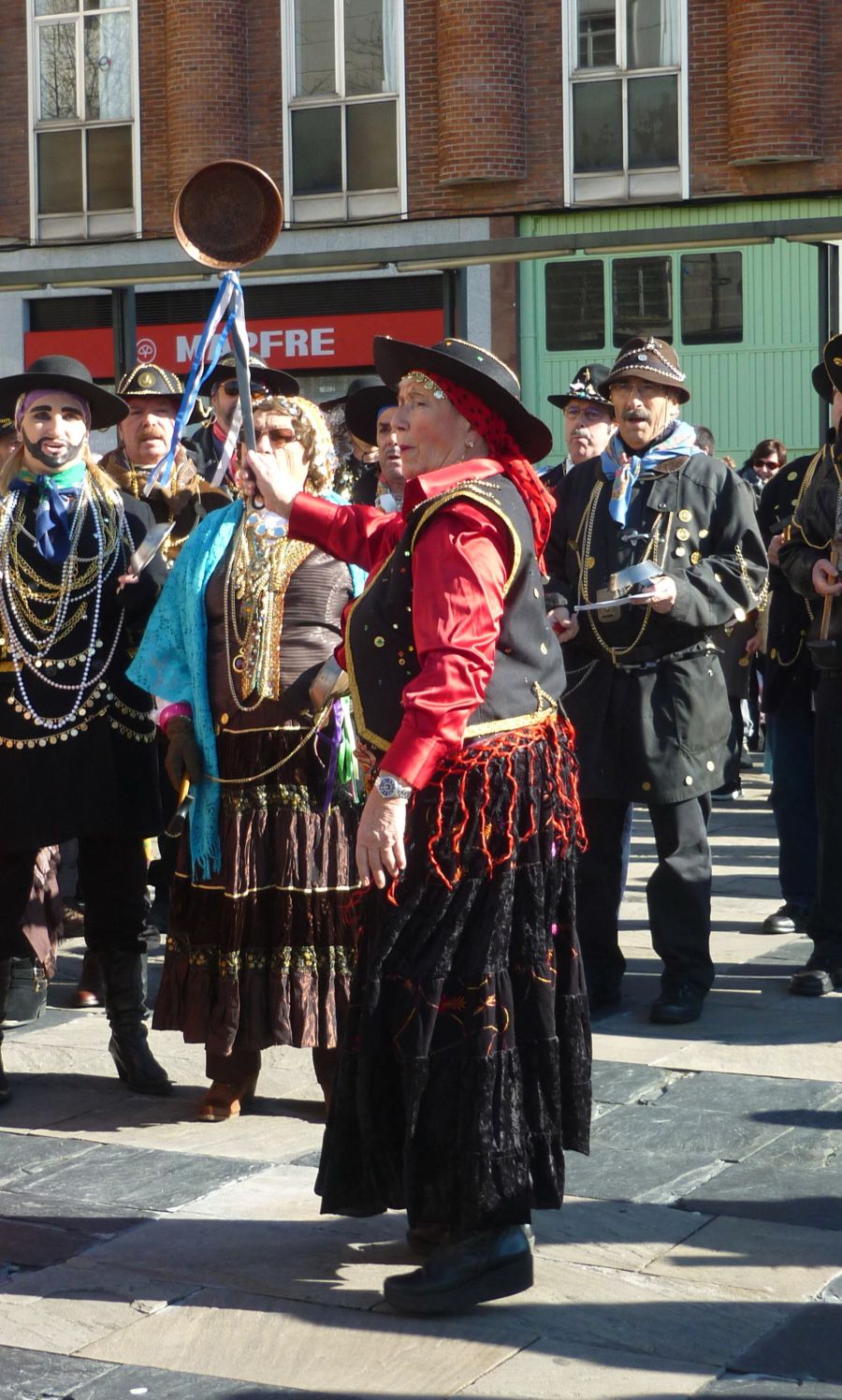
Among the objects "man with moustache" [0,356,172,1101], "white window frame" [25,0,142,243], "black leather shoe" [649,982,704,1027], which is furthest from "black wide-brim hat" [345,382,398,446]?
"white window frame" [25,0,142,243]

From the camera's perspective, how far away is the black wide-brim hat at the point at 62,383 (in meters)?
5.57

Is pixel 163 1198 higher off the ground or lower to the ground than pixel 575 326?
lower

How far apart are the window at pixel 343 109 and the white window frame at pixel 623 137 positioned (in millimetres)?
2073

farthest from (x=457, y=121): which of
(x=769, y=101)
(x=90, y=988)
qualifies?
(x=90, y=988)

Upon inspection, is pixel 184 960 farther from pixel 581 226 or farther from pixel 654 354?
pixel 581 226

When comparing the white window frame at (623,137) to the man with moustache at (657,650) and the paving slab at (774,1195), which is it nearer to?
the man with moustache at (657,650)

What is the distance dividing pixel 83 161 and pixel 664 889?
66.8 feet

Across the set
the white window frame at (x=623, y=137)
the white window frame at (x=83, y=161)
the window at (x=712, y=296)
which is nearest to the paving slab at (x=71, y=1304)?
the window at (x=712, y=296)

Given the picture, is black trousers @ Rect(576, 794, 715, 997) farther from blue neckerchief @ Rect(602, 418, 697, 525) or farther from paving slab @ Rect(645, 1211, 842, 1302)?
paving slab @ Rect(645, 1211, 842, 1302)

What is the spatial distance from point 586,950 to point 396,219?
17.8 meters

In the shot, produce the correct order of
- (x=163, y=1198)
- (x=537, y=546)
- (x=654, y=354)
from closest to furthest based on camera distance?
(x=537, y=546)
(x=163, y=1198)
(x=654, y=354)

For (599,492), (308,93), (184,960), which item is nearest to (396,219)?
(308,93)

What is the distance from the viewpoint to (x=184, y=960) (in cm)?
535

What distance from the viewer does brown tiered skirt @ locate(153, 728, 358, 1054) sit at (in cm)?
522
